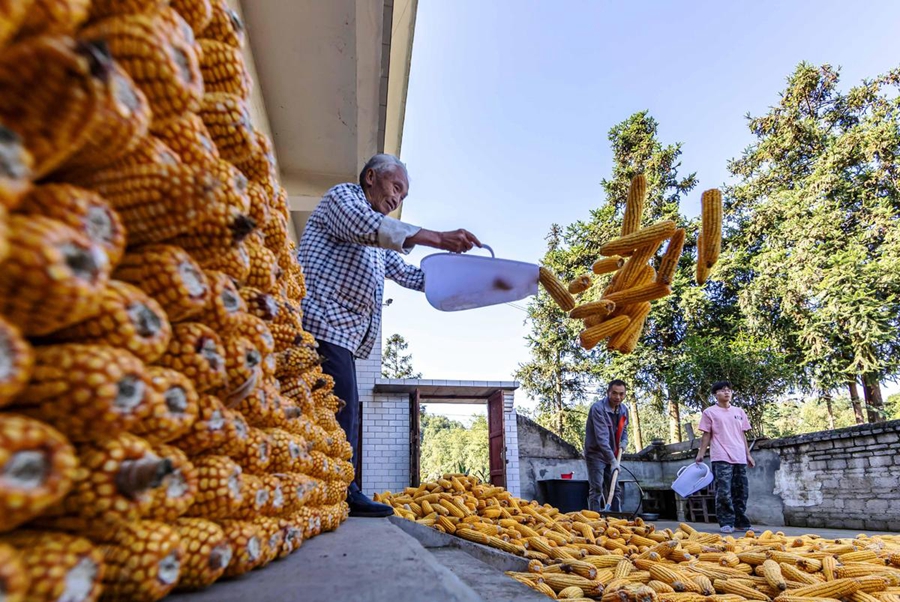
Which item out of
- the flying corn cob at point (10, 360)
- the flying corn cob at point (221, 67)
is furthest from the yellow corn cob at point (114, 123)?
the flying corn cob at point (221, 67)

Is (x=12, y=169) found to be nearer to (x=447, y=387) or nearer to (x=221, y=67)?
(x=221, y=67)

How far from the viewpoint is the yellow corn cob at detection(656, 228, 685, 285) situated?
325 cm

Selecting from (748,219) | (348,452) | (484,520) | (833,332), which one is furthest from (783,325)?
(348,452)

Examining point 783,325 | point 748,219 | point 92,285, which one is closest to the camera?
point 92,285

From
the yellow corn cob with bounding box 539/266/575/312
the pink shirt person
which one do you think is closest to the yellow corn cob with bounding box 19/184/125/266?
the yellow corn cob with bounding box 539/266/575/312

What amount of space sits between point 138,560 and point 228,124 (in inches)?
34.2

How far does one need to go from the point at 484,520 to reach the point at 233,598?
370cm

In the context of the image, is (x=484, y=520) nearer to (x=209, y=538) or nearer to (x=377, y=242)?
(x=377, y=242)

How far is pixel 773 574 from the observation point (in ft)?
10.7

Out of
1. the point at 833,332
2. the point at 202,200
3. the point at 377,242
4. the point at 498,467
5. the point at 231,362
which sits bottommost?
the point at 498,467

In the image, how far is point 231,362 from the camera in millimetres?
1160

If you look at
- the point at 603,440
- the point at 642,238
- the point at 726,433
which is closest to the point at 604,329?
the point at 642,238

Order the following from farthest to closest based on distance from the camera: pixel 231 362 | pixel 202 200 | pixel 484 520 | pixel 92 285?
1. pixel 484 520
2. pixel 231 362
3. pixel 202 200
4. pixel 92 285

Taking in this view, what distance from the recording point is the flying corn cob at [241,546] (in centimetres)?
115
